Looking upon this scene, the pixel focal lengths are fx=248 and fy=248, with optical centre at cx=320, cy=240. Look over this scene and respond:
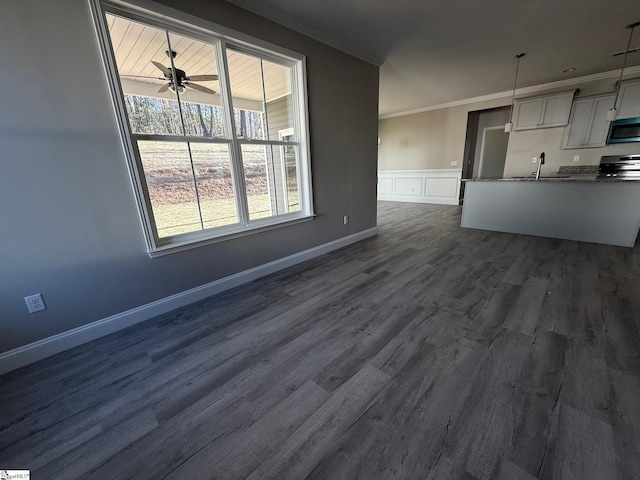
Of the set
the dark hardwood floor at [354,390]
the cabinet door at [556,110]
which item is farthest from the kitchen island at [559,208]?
the cabinet door at [556,110]

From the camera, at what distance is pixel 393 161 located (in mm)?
7898

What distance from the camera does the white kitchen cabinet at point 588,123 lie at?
4575mm

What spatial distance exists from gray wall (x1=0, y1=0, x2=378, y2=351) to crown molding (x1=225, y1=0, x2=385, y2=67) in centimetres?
7

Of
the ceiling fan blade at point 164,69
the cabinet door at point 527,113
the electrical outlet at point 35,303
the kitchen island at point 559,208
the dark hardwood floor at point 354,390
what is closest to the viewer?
the dark hardwood floor at point 354,390

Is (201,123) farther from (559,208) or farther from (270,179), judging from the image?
(559,208)

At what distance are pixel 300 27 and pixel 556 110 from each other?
5.38 meters

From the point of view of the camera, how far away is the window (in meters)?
1.92

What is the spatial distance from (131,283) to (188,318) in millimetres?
531

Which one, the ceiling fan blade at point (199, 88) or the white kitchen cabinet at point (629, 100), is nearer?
the ceiling fan blade at point (199, 88)

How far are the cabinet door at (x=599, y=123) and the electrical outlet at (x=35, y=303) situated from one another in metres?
8.02

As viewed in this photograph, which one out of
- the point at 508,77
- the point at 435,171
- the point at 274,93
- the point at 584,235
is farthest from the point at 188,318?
the point at 435,171

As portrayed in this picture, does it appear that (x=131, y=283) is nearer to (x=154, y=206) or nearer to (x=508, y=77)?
(x=154, y=206)

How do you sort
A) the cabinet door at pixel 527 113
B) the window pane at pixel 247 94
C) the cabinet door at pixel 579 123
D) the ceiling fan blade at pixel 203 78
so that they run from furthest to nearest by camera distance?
the cabinet door at pixel 527 113
the cabinet door at pixel 579 123
the window pane at pixel 247 94
the ceiling fan blade at pixel 203 78

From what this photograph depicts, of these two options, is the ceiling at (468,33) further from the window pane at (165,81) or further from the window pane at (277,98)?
the window pane at (165,81)
